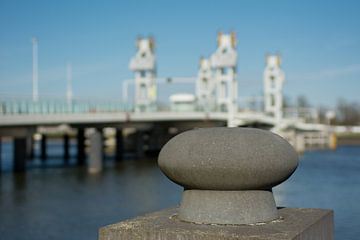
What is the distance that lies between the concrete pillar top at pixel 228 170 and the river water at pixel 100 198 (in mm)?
5812

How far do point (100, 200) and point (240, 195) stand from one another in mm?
16164

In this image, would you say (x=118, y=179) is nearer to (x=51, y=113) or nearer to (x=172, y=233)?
(x=51, y=113)

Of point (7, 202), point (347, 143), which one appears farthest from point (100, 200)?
point (347, 143)

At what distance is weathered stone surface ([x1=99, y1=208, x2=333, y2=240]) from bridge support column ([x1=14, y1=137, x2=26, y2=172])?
1311 inches

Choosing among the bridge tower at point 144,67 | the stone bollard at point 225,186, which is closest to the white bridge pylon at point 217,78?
the bridge tower at point 144,67

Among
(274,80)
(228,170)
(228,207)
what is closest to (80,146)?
(274,80)

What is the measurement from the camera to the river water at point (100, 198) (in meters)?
18.1

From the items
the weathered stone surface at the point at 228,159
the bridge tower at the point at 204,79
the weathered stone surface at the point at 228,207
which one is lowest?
the weathered stone surface at the point at 228,207

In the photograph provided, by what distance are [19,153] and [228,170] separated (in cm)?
3575

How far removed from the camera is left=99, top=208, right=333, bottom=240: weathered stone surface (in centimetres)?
908

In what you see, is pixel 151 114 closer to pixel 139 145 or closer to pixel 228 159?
pixel 139 145

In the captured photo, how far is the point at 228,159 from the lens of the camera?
32.2 ft

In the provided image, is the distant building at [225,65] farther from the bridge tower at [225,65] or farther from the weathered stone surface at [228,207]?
the weathered stone surface at [228,207]

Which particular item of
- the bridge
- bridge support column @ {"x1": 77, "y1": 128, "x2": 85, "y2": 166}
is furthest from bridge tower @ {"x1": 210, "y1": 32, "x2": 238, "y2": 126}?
bridge support column @ {"x1": 77, "y1": 128, "x2": 85, "y2": 166}
